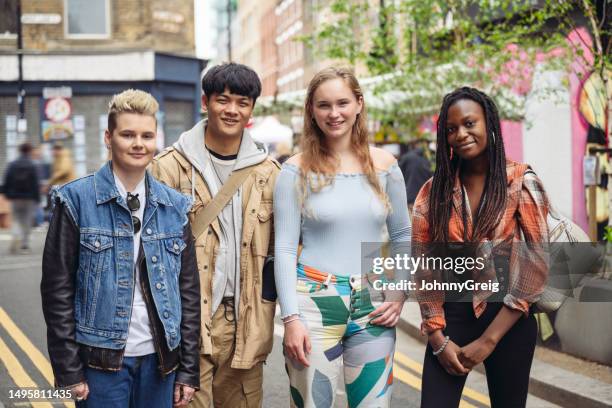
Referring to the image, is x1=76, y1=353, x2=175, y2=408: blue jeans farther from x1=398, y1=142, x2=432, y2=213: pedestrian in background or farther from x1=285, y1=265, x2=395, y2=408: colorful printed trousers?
x1=398, y1=142, x2=432, y2=213: pedestrian in background

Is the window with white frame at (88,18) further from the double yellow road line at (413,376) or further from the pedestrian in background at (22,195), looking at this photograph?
the double yellow road line at (413,376)

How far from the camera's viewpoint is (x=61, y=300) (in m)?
3.20

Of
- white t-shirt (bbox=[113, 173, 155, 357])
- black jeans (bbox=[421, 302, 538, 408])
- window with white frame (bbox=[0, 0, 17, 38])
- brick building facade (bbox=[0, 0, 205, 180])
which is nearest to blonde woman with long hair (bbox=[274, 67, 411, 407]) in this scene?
black jeans (bbox=[421, 302, 538, 408])

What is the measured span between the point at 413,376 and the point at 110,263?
168 inches

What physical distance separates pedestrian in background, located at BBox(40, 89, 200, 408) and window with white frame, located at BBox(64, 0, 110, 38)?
25.6 m

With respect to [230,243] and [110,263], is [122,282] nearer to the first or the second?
[110,263]

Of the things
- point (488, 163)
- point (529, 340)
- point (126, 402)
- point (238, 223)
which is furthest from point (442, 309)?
point (126, 402)

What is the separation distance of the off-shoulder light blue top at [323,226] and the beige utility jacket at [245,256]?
235 millimetres

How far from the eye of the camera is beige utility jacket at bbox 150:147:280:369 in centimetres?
380

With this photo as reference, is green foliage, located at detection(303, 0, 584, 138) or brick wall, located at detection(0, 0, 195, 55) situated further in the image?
brick wall, located at detection(0, 0, 195, 55)

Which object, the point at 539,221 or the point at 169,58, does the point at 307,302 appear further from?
the point at 169,58

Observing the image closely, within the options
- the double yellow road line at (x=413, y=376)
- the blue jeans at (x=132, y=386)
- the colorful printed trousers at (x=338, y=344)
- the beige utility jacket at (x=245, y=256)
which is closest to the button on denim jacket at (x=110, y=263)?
the blue jeans at (x=132, y=386)

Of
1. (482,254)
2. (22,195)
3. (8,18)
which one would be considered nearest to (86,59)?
(8,18)

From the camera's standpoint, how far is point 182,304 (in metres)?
3.45
